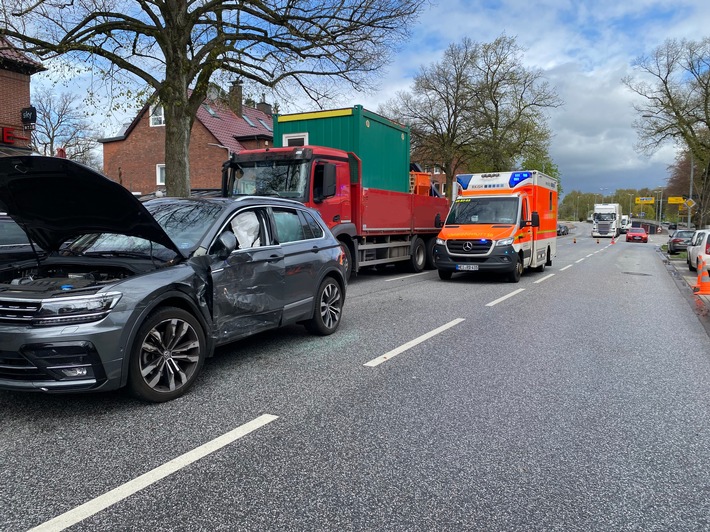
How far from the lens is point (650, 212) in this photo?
14812cm

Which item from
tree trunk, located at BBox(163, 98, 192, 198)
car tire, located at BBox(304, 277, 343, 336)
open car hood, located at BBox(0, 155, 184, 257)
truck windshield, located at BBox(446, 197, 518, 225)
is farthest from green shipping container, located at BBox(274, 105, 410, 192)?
open car hood, located at BBox(0, 155, 184, 257)

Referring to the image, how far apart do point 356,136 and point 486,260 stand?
162 inches

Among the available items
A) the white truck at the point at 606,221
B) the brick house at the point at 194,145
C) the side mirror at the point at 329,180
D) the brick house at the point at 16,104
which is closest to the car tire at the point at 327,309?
the side mirror at the point at 329,180

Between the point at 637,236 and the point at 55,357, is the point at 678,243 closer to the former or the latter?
the point at 637,236

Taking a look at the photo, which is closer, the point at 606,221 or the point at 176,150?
the point at 176,150

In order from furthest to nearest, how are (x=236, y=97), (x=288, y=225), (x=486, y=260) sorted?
(x=236, y=97) → (x=486, y=260) → (x=288, y=225)

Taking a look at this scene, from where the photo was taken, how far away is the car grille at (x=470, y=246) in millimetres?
12219

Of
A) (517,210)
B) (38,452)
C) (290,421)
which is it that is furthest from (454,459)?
(517,210)

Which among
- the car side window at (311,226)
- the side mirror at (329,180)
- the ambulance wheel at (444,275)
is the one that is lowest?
the ambulance wheel at (444,275)

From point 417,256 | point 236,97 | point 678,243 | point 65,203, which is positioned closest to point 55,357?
point 65,203

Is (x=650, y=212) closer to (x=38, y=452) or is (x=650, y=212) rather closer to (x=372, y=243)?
(x=372, y=243)

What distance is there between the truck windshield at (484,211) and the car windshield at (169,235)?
29.9ft

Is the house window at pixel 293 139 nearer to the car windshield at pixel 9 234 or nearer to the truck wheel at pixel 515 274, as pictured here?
the truck wheel at pixel 515 274

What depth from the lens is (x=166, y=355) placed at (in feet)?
13.5
